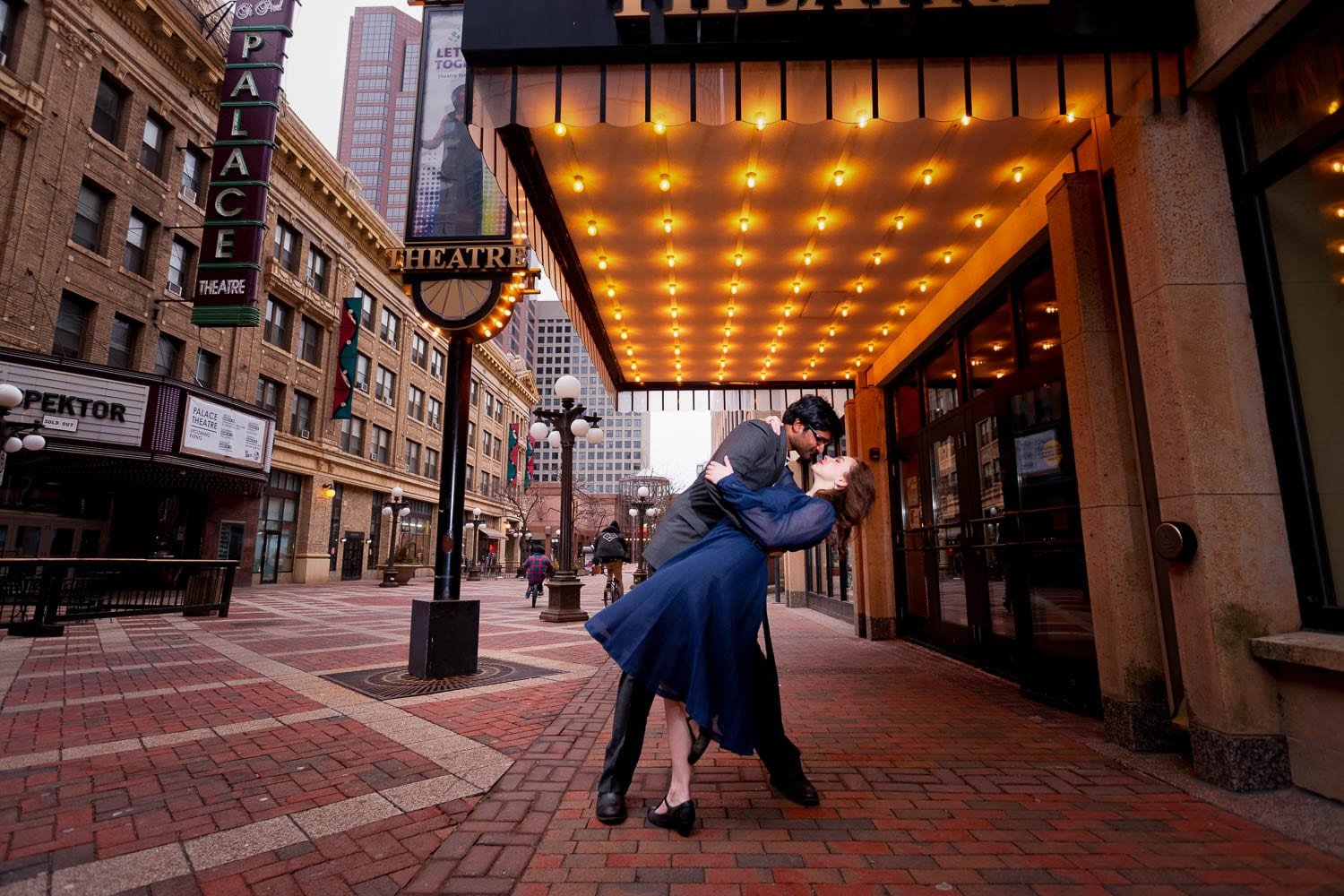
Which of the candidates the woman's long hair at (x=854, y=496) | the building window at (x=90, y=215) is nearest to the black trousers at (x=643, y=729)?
the woman's long hair at (x=854, y=496)

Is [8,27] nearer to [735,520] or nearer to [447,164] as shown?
[447,164]

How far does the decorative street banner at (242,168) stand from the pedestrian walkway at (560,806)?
14565 millimetres

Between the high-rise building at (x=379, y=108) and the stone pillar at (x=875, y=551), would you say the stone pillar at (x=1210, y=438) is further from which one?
the high-rise building at (x=379, y=108)

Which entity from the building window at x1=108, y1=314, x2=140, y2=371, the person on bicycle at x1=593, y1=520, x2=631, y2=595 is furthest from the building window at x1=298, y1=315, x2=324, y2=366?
the person on bicycle at x1=593, y1=520, x2=631, y2=595

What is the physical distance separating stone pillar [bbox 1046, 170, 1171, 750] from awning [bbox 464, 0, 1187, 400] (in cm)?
81

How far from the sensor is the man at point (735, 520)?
114 inches

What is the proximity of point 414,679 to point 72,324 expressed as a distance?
18278mm

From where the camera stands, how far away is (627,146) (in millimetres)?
5027

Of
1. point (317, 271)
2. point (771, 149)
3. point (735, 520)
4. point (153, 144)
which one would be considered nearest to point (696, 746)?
point (735, 520)

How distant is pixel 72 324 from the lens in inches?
667

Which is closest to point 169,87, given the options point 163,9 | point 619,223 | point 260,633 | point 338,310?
point 163,9

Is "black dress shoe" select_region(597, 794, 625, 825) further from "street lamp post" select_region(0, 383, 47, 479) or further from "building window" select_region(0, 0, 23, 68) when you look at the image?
"building window" select_region(0, 0, 23, 68)

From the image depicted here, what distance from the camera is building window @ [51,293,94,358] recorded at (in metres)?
16.5

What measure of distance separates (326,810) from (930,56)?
17.2 ft
